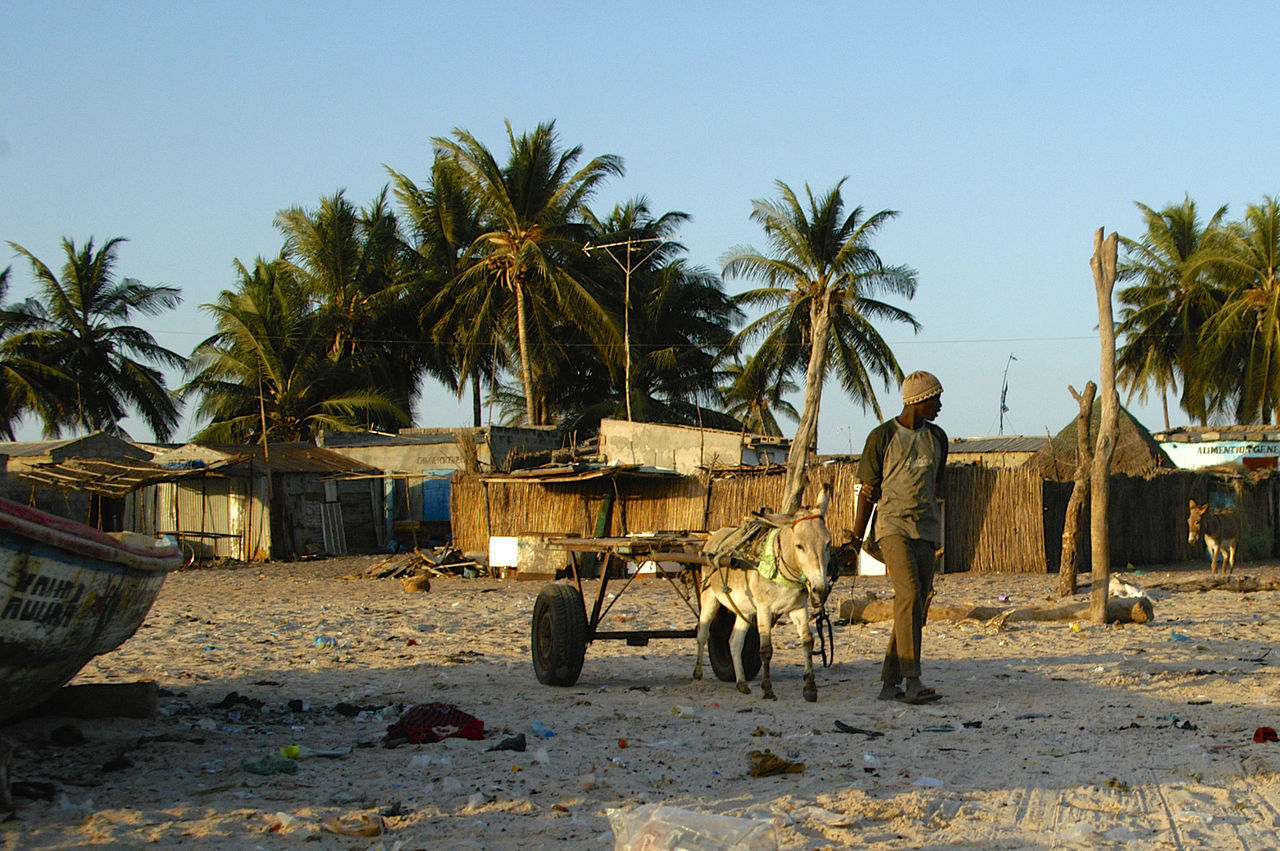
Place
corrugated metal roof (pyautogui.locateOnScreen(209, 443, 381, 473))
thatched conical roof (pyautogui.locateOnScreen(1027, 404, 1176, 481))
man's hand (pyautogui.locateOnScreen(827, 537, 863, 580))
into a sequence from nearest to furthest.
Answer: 1. man's hand (pyautogui.locateOnScreen(827, 537, 863, 580))
2. thatched conical roof (pyautogui.locateOnScreen(1027, 404, 1176, 481))
3. corrugated metal roof (pyautogui.locateOnScreen(209, 443, 381, 473))

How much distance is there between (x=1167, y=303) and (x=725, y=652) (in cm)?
3772

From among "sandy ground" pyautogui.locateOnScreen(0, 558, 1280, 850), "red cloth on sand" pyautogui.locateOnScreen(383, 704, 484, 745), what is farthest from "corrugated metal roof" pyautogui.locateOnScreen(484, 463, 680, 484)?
"red cloth on sand" pyautogui.locateOnScreen(383, 704, 484, 745)

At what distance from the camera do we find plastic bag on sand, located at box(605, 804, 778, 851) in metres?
3.79

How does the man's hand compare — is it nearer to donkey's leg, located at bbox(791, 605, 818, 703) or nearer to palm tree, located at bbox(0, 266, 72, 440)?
donkey's leg, located at bbox(791, 605, 818, 703)

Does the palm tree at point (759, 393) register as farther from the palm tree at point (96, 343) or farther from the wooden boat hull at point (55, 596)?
the wooden boat hull at point (55, 596)

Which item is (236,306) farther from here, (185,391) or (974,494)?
(974,494)

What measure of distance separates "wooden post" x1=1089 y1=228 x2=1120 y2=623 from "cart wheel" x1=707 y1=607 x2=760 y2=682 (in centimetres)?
512

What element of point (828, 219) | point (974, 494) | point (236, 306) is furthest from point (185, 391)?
point (974, 494)

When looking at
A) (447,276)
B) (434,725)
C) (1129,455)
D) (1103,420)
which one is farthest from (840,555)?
(447,276)

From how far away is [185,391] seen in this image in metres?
39.7

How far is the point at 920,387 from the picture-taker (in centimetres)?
782

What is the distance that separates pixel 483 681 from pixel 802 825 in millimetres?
4601

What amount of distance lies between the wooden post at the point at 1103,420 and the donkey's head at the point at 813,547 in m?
5.90

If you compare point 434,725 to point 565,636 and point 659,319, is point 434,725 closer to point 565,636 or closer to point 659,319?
point 565,636
